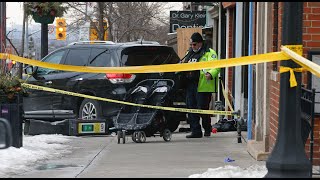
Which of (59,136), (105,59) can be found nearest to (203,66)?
(59,136)

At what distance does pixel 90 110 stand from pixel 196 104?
100 inches

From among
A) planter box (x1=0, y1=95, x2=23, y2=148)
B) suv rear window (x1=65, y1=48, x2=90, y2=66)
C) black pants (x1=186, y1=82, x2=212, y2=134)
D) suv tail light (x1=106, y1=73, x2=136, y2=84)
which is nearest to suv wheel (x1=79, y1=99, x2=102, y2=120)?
suv tail light (x1=106, y1=73, x2=136, y2=84)

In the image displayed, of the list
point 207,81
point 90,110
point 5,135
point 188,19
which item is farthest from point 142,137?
point 188,19

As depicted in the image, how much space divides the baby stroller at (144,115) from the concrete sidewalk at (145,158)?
0.68 ft

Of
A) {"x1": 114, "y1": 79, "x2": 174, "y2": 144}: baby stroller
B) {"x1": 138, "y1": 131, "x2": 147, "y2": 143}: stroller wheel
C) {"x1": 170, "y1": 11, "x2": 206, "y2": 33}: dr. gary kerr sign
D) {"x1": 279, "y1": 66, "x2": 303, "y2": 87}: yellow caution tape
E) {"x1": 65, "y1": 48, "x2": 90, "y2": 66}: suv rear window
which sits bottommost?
{"x1": 138, "y1": 131, "x2": 147, "y2": 143}: stroller wheel

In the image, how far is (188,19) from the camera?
26391 millimetres

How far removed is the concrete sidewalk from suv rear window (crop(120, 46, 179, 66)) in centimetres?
196

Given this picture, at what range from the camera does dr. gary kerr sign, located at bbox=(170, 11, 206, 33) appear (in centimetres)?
2595

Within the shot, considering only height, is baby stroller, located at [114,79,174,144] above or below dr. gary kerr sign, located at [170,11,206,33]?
below

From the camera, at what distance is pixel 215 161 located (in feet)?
34.7

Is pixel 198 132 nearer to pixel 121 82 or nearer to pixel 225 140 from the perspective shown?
pixel 225 140

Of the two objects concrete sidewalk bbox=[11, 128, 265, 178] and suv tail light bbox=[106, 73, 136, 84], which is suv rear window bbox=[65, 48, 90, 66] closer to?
suv tail light bbox=[106, 73, 136, 84]

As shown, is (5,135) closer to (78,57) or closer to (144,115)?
(144,115)


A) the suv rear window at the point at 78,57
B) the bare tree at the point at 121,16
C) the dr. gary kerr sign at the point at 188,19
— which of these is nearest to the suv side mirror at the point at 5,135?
the suv rear window at the point at 78,57
